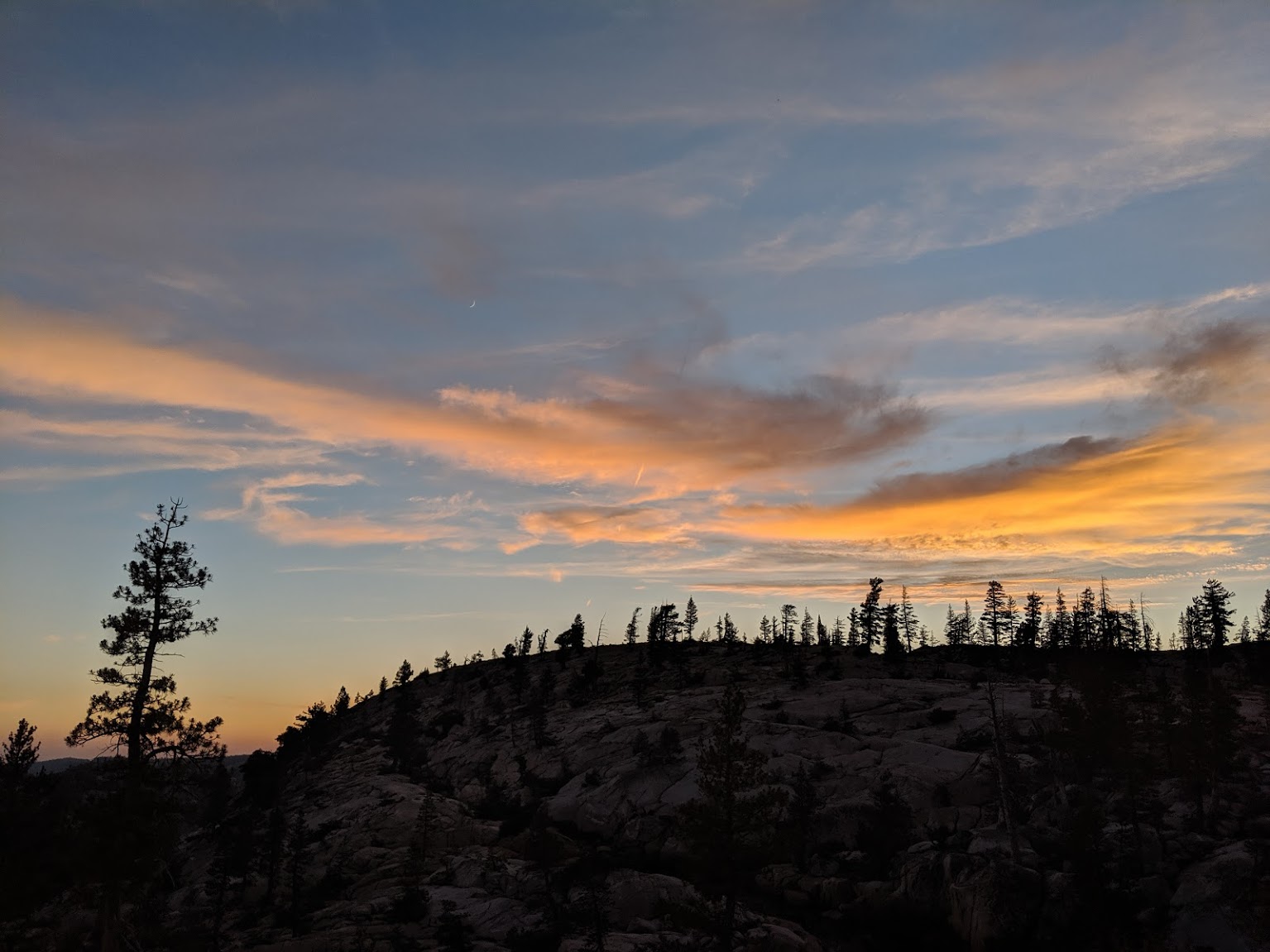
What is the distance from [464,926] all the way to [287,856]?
116 ft

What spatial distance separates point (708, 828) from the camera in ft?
131

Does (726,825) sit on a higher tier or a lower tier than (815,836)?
higher

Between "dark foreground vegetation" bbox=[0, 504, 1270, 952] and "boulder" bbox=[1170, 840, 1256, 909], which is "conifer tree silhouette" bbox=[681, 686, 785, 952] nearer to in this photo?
"dark foreground vegetation" bbox=[0, 504, 1270, 952]

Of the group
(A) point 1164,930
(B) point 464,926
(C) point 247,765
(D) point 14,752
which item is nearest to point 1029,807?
(A) point 1164,930

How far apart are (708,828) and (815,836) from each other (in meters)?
30.7

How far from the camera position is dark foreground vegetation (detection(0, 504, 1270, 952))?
38.3 m

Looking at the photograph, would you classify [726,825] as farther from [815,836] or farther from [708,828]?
[815,836]

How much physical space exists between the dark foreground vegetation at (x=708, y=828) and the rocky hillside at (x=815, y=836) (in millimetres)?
291

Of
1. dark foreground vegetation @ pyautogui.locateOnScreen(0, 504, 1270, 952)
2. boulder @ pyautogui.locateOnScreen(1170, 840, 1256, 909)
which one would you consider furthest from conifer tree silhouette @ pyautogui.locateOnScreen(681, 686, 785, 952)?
boulder @ pyautogui.locateOnScreen(1170, 840, 1256, 909)

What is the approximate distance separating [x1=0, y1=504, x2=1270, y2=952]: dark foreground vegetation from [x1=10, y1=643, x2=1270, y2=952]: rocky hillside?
291 millimetres

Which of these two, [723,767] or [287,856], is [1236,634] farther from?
[287,856]

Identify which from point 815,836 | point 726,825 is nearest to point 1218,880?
point 815,836

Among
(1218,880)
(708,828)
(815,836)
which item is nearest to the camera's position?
(708,828)

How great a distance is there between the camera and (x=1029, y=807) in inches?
2552
